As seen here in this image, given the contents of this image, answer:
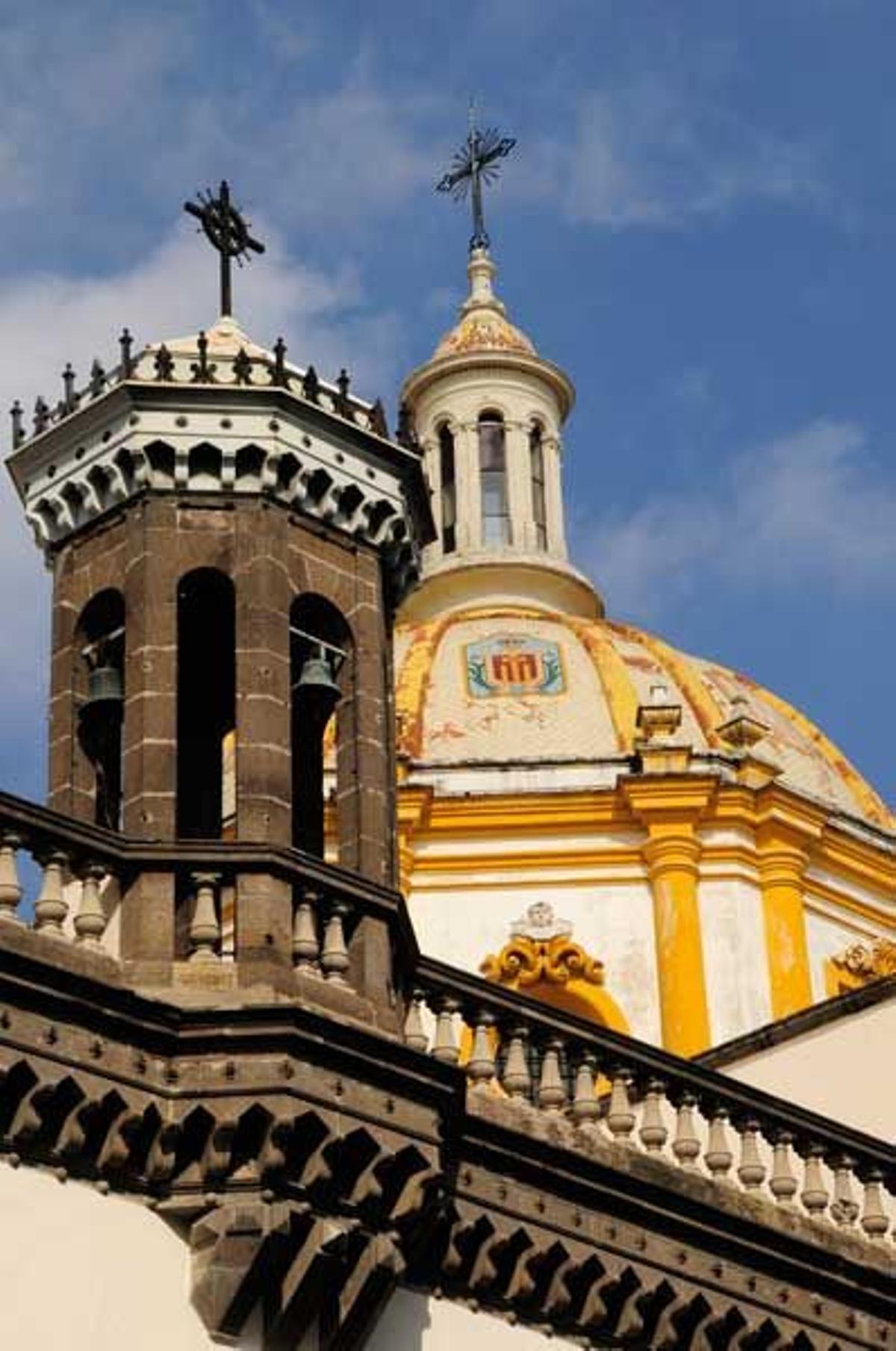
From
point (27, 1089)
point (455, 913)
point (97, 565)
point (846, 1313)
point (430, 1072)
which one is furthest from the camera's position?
point (455, 913)

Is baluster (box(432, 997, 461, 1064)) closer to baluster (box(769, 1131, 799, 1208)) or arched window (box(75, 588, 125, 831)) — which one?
arched window (box(75, 588, 125, 831))

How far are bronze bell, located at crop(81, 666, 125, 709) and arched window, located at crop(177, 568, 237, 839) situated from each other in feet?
2.34

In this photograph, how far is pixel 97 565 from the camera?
17.5 meters

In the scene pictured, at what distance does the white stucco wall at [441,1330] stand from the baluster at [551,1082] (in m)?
1.25

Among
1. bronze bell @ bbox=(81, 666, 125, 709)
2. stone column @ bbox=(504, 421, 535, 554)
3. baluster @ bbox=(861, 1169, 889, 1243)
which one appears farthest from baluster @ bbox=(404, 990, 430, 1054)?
stone column @ bbox=(504, 421, 535, 554)

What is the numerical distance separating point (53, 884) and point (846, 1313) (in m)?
5.99

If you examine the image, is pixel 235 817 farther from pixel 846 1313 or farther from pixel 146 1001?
pixel 846 1313

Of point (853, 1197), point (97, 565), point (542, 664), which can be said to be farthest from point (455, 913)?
point (97, 565)

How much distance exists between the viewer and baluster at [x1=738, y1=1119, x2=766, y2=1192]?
18562mm

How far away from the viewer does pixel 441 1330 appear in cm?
1659

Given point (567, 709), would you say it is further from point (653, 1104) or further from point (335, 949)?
point (335, 949)

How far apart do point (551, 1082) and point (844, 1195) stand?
8.43 ft

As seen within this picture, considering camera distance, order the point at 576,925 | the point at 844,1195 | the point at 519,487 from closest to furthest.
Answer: the point at 844,1195
the point at 576,925
the point at 519,487

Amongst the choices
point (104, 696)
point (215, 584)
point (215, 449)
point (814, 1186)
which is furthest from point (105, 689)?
point (814, 1186)
